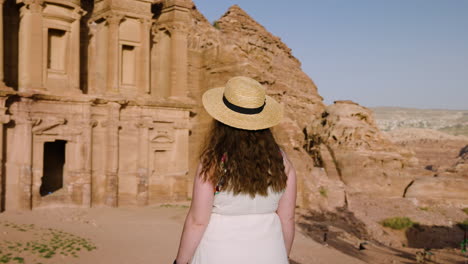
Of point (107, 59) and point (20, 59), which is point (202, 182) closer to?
point (20, 59)

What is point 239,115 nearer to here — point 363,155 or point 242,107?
point 242,107

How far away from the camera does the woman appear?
10.3 feet

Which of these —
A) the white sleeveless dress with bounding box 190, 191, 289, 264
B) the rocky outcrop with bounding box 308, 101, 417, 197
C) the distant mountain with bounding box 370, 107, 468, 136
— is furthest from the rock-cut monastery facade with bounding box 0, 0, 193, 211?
the distant mountain with bounding box 370, 107, 468, 136

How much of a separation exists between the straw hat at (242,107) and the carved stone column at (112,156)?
649 inches

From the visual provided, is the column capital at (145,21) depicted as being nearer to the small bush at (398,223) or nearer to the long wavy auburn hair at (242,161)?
the small bush at (398,223)

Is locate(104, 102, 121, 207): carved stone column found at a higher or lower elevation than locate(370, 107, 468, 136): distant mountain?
lower

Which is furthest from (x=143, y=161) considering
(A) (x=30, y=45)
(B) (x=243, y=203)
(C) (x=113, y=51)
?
(B) (x=243, y=203)

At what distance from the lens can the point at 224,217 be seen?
3.23m

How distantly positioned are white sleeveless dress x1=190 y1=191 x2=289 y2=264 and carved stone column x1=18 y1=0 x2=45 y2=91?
16.0m

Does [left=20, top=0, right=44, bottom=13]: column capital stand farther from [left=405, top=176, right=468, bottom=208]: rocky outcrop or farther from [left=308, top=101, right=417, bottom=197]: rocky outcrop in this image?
[left=405, top=176, right=468, bottom=208]: rocky outcrop

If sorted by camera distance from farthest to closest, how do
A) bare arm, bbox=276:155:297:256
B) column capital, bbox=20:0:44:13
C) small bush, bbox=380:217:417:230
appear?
small bush, bbox=380:217:417:230 < column capital, bbox=20:0:44:13 < bare arm, bbox=276:155:297:256

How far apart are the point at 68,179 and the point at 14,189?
2146 millimetres

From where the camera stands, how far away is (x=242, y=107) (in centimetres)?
339

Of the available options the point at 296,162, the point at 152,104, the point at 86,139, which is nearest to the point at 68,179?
the point at 86,139
